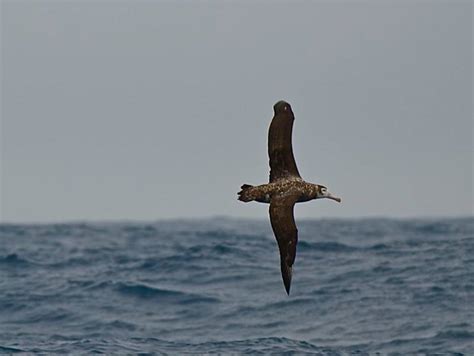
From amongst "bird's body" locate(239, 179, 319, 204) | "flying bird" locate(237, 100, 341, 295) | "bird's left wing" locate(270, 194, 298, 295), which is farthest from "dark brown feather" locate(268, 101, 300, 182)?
"bird's left wing" locate(270, 194, 298, 295)

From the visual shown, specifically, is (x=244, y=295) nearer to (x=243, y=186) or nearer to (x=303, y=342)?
(x=303, y=342)

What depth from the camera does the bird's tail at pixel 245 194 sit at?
43.2 ft

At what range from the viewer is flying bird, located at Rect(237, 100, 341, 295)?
12.7 meters

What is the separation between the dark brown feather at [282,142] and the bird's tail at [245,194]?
40 cm

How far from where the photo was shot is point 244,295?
21031 mm

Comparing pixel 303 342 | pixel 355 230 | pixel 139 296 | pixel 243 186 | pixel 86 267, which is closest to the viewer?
pixel 243 186

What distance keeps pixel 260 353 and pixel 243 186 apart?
3.50 meters

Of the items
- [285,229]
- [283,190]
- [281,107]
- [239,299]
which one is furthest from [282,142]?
[239,299]

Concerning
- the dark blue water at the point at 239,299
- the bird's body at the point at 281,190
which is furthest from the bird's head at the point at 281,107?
the dark blue water at the point at 239,299

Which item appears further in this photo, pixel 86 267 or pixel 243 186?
pixel 86 267

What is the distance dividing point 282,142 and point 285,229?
1398 millimetres

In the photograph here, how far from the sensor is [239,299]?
67.7 feet

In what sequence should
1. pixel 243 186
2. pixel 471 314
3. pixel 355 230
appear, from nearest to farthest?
pixel 243 186
pixel 471 314
pixel 355 230

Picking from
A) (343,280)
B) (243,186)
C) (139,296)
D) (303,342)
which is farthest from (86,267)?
(243,186)
